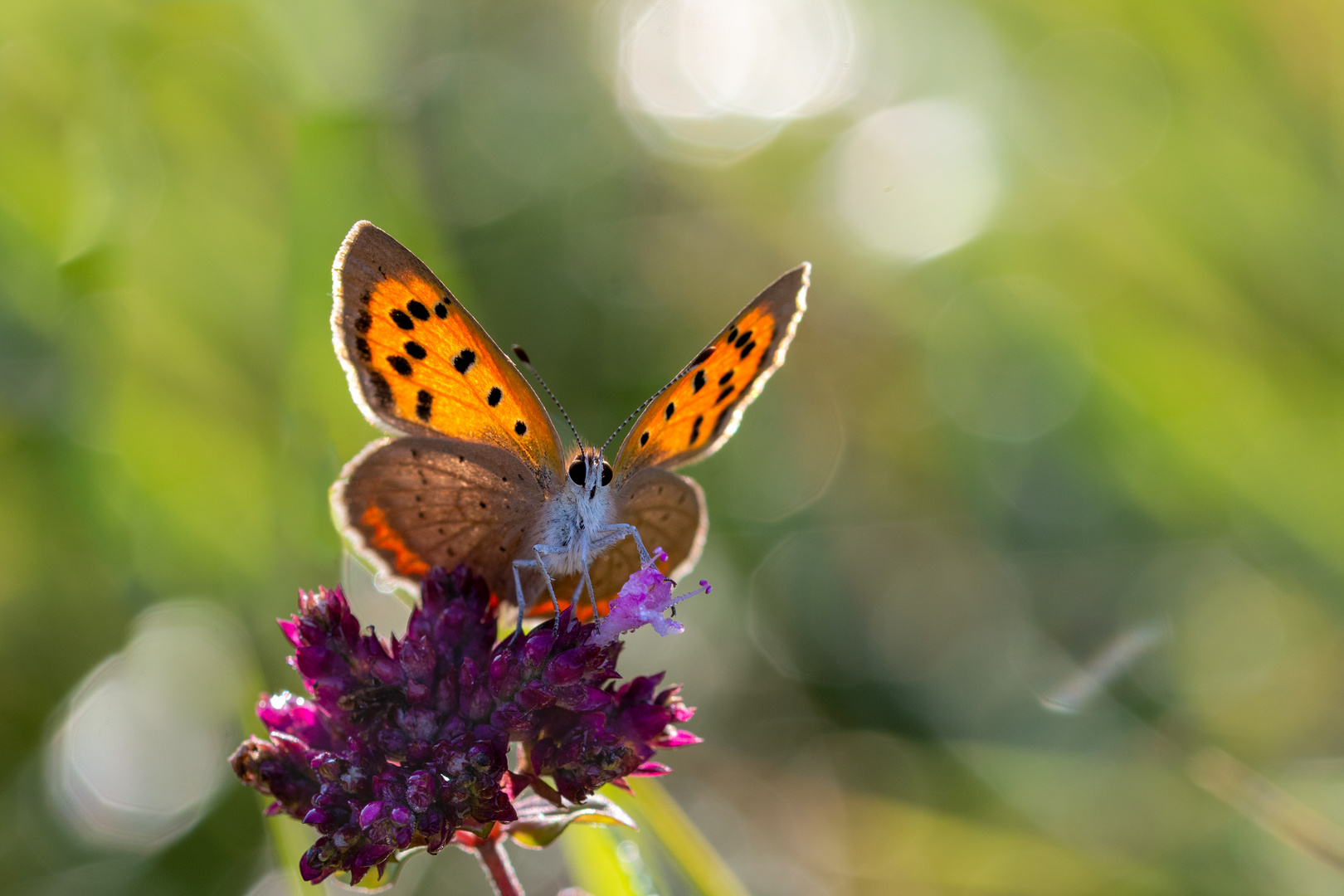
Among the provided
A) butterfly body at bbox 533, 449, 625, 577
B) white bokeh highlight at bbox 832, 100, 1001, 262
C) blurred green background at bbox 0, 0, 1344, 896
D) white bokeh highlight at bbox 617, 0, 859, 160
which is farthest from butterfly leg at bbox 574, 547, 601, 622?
white bokeh highlight at bbox 617, 0, 859, 160

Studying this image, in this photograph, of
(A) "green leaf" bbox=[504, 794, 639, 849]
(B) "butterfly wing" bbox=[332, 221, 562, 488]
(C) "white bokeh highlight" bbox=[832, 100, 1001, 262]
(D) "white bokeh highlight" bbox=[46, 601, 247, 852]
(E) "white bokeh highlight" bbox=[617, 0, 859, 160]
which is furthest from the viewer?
(E) "white bokeh highlight" bbox=[617, 0, 859, 160]

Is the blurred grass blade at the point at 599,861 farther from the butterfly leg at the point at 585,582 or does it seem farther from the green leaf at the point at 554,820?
the butterfly leg at the point at 585,582

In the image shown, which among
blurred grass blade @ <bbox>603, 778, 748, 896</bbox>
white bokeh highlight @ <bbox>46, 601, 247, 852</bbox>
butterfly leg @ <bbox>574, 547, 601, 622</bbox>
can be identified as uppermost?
white bokeh highlight @ <bbox>46, 601, 247, 852</bbox>

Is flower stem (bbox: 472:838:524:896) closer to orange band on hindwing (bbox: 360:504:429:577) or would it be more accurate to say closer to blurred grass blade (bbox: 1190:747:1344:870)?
orange band on hindwing (bbox: 360:504:429:577)

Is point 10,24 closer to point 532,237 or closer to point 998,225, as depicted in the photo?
point 532,237

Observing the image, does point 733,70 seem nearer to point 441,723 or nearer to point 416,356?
point 416,356

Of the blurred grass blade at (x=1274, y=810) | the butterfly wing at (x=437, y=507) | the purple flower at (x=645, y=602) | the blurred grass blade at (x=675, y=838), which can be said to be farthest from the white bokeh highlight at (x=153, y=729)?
the blurred grass blade at (x=1274, y=810)

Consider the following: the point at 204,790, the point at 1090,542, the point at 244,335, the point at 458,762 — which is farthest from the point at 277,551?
the point at 1090,542
